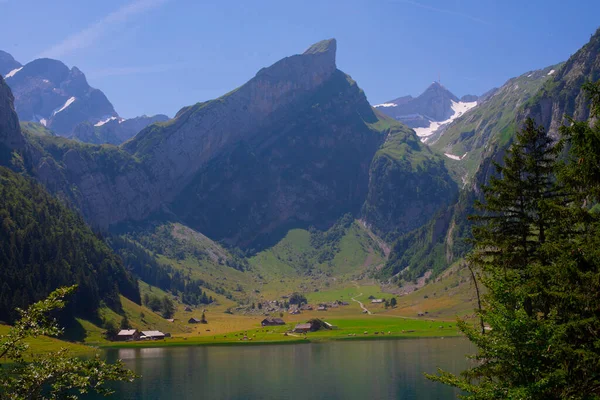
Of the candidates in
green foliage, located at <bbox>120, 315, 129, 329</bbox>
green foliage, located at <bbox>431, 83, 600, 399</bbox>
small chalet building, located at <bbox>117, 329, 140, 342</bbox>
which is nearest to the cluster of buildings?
small chalet building, located at <bbox>117, 329, 140, 342</bbox>

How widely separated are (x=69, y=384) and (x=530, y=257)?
27.7 m

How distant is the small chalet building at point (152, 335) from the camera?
190625 mm

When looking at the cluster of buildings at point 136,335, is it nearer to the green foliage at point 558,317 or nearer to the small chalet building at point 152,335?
the small chalet building at point 152,335

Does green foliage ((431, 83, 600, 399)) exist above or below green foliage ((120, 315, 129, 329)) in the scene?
above

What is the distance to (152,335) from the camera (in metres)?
194

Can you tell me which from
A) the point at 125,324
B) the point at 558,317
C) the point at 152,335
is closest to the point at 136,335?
the point at 152,335

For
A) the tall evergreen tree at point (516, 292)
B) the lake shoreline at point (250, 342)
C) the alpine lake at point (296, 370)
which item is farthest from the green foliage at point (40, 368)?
the lake shoreline at point (250, 342)

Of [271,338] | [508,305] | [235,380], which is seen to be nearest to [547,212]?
[508,305]

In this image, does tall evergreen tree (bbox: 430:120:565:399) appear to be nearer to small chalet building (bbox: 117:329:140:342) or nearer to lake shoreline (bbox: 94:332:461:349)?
lake shoreline (bbox: 94:332:461:349)

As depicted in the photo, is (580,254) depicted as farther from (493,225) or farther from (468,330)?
(493,225)

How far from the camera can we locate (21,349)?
21375 millimetres

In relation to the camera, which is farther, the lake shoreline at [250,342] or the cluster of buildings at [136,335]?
the cluster of buildings at [136,335]

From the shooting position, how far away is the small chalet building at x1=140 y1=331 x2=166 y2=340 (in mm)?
190625

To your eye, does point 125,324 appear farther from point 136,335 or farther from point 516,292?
point 516,292
